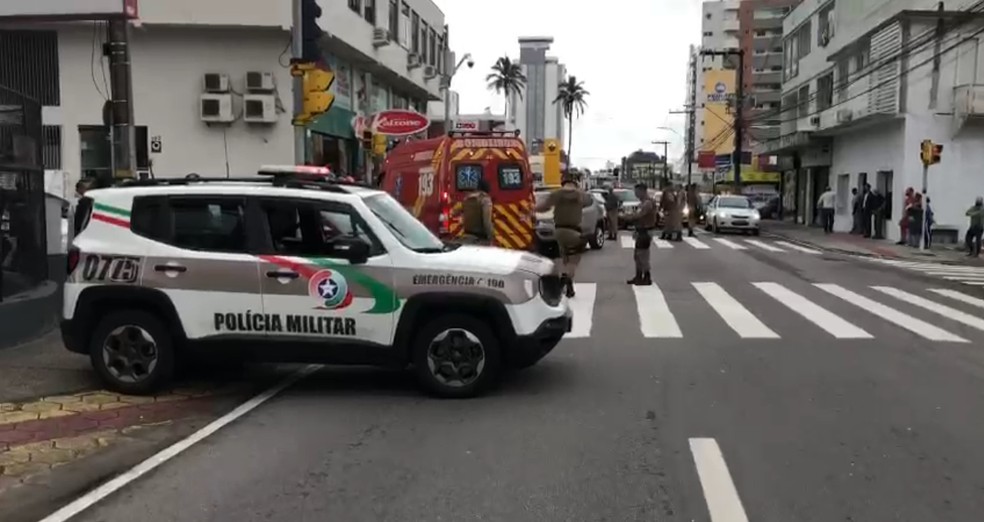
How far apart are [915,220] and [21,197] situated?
25.6m

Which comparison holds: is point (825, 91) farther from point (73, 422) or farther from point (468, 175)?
point (73, 422)

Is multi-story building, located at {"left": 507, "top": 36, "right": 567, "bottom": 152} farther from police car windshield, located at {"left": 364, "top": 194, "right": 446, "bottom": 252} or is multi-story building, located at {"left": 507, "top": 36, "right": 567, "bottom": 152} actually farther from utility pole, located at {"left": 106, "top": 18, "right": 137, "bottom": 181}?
police car windshield, located at {"left": 364, "top": 194, "right": 446, "bottom": 252}

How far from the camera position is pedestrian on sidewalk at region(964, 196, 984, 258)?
82.4 ft

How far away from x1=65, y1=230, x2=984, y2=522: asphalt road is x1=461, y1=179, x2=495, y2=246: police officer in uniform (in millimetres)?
3245

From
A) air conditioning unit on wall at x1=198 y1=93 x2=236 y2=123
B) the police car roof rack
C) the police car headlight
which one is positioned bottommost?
the police car headlight

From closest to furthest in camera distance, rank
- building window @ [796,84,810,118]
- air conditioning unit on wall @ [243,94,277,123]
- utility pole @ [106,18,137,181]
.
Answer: utility pole @ [106,18,137,181]
air conditioning unit on wall @ [243,94,277,123]
building window @ [796,84,810,118]

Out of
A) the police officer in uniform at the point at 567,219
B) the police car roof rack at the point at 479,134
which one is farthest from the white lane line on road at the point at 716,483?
the police car roof rack at the point at 479,134

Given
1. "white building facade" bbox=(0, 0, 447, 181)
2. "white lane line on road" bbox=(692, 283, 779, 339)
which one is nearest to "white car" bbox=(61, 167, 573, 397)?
"white lane line on road" bbox=(692, 283, 779, 339)

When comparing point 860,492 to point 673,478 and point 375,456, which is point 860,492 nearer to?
point 673,478

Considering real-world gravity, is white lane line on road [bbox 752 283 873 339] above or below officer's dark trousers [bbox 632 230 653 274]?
below

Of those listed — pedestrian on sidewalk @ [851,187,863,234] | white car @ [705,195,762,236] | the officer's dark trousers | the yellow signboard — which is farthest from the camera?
the yellow signboard

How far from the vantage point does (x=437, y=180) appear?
19.7m

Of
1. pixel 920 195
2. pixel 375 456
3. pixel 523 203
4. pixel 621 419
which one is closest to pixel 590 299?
pixel 523 203

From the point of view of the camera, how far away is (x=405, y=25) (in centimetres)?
3691
